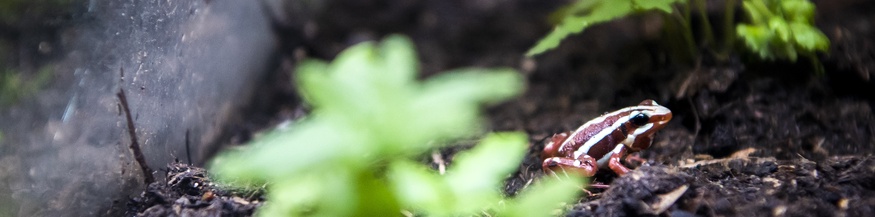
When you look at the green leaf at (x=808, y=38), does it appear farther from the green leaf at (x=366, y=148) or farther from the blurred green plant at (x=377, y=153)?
the green leaf at (x=366, y=148)

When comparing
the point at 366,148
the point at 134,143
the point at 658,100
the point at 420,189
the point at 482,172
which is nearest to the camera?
the point at 366,148

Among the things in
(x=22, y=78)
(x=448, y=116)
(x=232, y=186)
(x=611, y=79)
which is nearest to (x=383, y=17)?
(x=611, y=79)

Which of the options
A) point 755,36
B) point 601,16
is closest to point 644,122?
point 601,16

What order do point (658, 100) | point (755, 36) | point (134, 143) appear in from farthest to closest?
point (658, 100) → point (755, 36) → point (134, 143)

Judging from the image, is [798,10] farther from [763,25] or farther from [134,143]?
[134,143]

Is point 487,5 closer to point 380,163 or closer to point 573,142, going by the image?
point 573,142

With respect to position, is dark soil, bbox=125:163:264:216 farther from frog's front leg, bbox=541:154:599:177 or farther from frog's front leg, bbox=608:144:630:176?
frog's front leg, bbox=608:144:630:176

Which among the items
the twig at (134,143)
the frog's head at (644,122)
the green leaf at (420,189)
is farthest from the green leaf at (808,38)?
the twig at (134,143)
